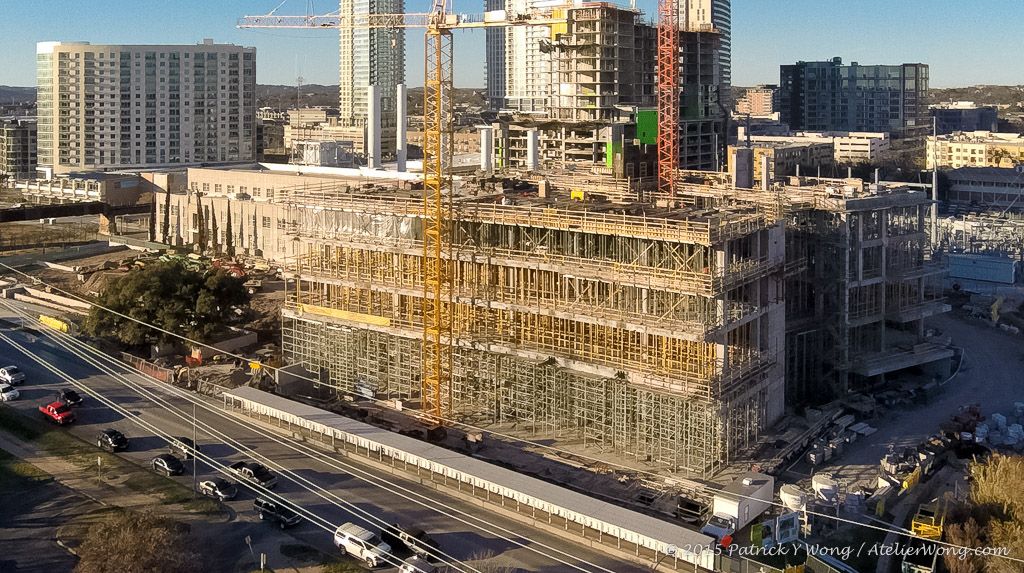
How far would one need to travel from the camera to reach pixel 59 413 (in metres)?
31.8

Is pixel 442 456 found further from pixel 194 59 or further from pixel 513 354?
pixel 194 59

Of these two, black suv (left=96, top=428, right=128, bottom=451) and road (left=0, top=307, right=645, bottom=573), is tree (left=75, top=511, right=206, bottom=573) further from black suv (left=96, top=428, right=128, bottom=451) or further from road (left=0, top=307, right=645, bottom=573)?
black suv (left=96, top=428, right=128, bottom=451)

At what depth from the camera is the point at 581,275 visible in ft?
98.4

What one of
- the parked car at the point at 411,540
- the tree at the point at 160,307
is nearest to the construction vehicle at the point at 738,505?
the parked car at the point at 411,540

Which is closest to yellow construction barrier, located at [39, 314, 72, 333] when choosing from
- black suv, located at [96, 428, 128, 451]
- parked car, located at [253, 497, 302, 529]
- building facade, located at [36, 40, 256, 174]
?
black suv, located at [96, 428, 128, 451]

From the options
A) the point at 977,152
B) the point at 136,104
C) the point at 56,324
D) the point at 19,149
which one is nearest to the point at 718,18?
the point at 977,152

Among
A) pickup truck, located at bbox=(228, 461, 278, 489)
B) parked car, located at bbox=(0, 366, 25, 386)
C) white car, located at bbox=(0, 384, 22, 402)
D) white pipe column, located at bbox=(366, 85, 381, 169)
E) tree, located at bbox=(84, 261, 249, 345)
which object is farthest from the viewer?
white pipe column, located at bbox=(366, 85, 381, 169)

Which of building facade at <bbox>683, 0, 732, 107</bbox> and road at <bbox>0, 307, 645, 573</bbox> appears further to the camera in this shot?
building facade at <bbox>683, 0, 732, 107</bbox>

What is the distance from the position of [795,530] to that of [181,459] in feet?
54.5

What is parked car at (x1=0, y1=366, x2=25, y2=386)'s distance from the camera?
35500mm

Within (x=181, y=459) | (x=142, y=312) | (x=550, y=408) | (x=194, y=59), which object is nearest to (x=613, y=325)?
(x=550, y=408)

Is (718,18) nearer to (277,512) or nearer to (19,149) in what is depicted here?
(19,149)

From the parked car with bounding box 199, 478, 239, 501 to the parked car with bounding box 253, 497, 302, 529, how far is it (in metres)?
1.08

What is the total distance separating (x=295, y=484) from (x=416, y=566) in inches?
244
